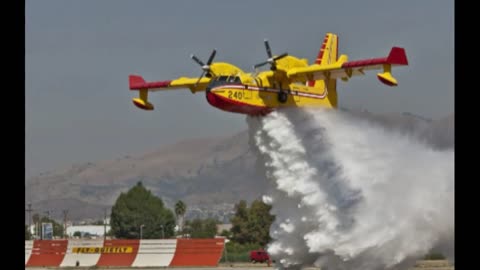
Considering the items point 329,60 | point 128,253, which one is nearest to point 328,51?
point 329,60

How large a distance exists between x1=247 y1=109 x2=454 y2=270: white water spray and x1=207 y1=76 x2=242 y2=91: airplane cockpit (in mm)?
2445

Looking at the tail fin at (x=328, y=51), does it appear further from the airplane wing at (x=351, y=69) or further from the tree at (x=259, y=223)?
the tree at (x=259, y=223)

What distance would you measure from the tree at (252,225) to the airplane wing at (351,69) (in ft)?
325

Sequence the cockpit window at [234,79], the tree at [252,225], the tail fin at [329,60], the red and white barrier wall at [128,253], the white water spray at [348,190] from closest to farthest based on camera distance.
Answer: the white water spray at [348,190]
the cockpit window at [234,79]
the tail fin at [329,60]
the red and white barrier wall at [128,253]
the tree at [252,225]

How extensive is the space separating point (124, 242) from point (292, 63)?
1449 inches

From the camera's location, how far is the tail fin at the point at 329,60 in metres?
46.1

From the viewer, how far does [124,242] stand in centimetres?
7706

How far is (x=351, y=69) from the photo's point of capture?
1678 inches

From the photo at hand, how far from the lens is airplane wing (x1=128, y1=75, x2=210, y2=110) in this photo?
153ft

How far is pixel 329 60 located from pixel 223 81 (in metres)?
8.81

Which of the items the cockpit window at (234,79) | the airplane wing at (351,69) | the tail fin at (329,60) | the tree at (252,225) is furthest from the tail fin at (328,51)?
the tree at (252,225)

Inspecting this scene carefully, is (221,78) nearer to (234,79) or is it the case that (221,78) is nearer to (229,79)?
(229,79)

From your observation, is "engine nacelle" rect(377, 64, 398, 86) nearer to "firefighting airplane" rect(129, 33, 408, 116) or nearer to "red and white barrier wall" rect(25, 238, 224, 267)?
"firefighting airplane" rect(129, 33, 408, 116)
